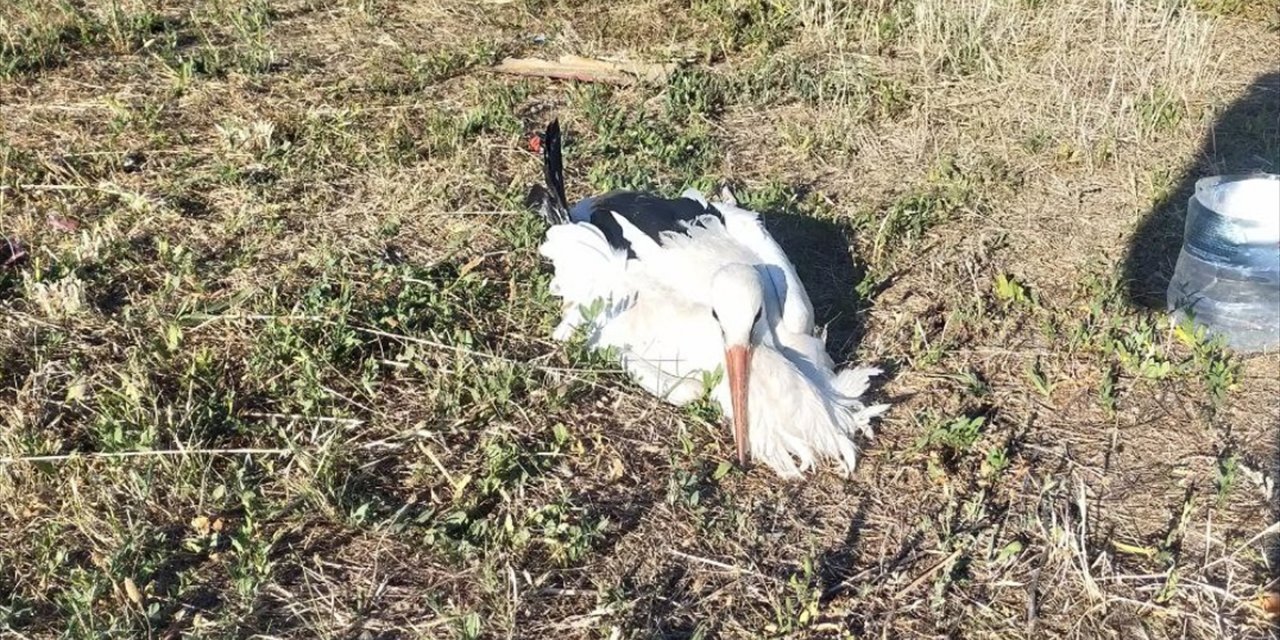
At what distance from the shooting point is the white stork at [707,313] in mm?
4031

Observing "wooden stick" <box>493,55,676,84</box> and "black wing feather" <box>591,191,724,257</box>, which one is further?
"wooden stick" <box>493,55,676,84</box>

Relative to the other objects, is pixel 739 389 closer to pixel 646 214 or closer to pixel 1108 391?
pixel 646 214

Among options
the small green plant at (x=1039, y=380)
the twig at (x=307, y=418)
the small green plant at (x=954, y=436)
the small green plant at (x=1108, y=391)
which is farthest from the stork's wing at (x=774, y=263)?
the twig at (x=307, y=418)

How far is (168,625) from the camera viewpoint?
11.0 feet

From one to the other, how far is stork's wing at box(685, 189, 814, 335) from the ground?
0.34 metres

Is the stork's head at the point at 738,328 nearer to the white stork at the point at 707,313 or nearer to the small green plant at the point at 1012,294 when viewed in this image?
A: the white stork at the point at 707,313

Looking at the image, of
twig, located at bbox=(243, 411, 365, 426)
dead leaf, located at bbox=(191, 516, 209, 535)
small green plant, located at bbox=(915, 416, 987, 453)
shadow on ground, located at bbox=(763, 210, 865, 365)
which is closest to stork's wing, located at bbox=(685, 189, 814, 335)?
shadow on ground, located at bbox=(763, 210, 865, 365)

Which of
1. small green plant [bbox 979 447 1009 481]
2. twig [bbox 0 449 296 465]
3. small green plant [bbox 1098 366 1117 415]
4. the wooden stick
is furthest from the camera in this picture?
the wooden stick

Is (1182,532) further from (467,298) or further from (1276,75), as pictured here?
(1276,75)

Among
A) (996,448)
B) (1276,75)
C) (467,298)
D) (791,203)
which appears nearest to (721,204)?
(791,203)

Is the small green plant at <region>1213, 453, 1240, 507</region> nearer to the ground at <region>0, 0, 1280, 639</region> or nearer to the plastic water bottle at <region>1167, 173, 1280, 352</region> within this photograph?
the ground at <region>0, 0, 1280, 639</region>

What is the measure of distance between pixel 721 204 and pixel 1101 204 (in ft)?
5.93

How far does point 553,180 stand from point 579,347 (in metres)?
0.85

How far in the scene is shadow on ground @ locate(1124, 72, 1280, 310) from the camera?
16.5 feet
